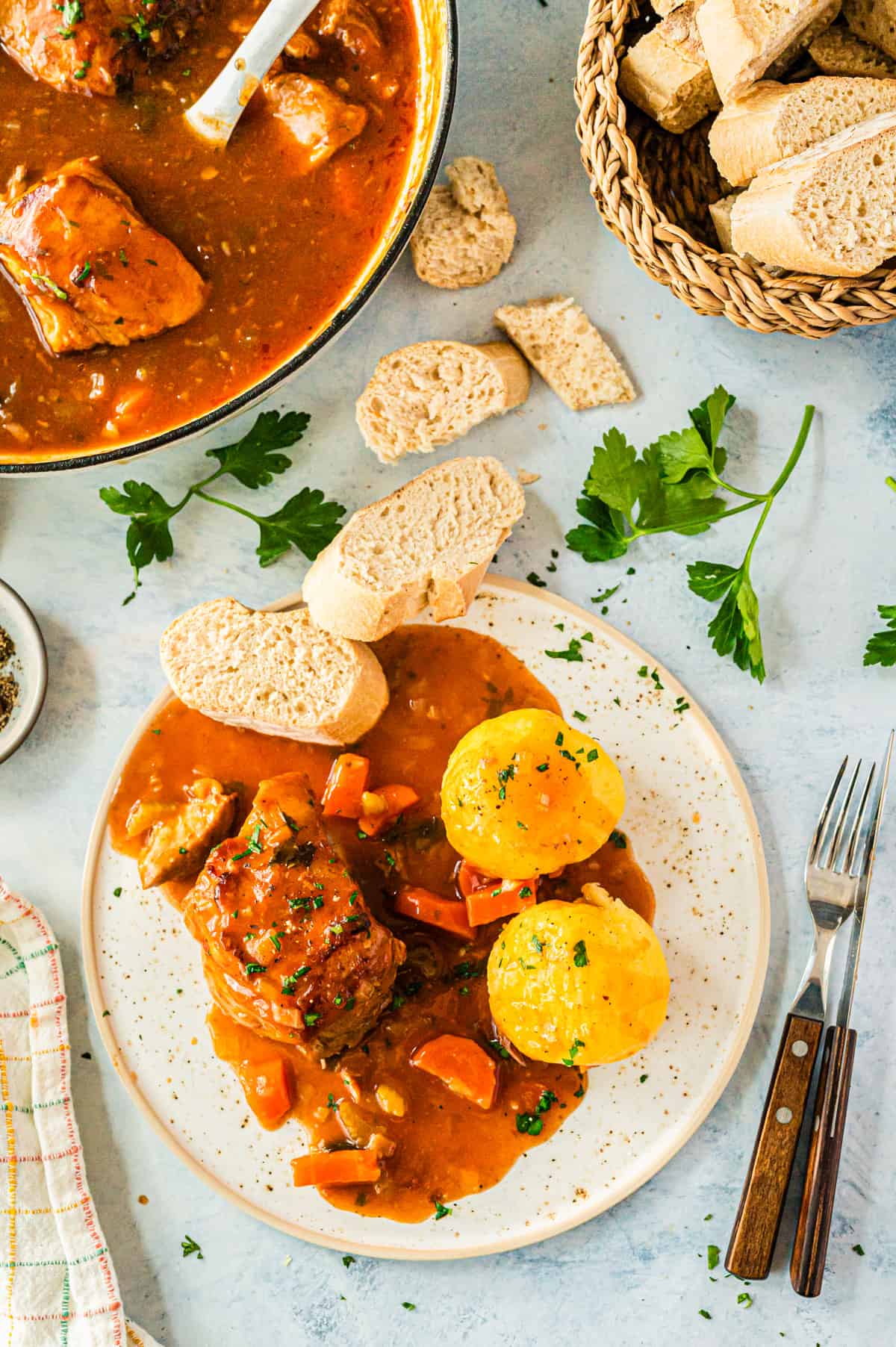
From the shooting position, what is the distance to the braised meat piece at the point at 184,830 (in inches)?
122

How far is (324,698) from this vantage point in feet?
10.1

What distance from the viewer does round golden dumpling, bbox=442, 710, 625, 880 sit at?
9.31 feet

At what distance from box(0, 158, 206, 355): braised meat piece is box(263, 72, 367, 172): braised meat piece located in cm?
43

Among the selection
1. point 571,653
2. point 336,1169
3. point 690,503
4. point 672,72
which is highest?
point 672,72

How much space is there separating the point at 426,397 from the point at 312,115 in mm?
797

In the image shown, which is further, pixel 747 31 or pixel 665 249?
pixel 665 249

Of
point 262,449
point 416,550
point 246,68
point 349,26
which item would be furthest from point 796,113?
point 262,449

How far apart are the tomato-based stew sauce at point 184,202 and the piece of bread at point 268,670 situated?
623 mm

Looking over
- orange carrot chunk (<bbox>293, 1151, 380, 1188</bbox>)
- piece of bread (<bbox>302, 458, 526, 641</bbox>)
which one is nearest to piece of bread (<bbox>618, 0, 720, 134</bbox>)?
piece of bread (<bbox>302, 458, 526, 641</bbox>)

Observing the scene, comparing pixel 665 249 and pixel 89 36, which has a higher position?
pixel 89 36

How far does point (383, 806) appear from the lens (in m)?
3.14

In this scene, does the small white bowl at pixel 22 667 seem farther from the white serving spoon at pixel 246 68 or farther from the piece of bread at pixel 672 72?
the piece of bread at pixel 672 72

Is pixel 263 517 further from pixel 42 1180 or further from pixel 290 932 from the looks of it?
pixel 42 1180


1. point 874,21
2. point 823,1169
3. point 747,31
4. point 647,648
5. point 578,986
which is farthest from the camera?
point 647,648
